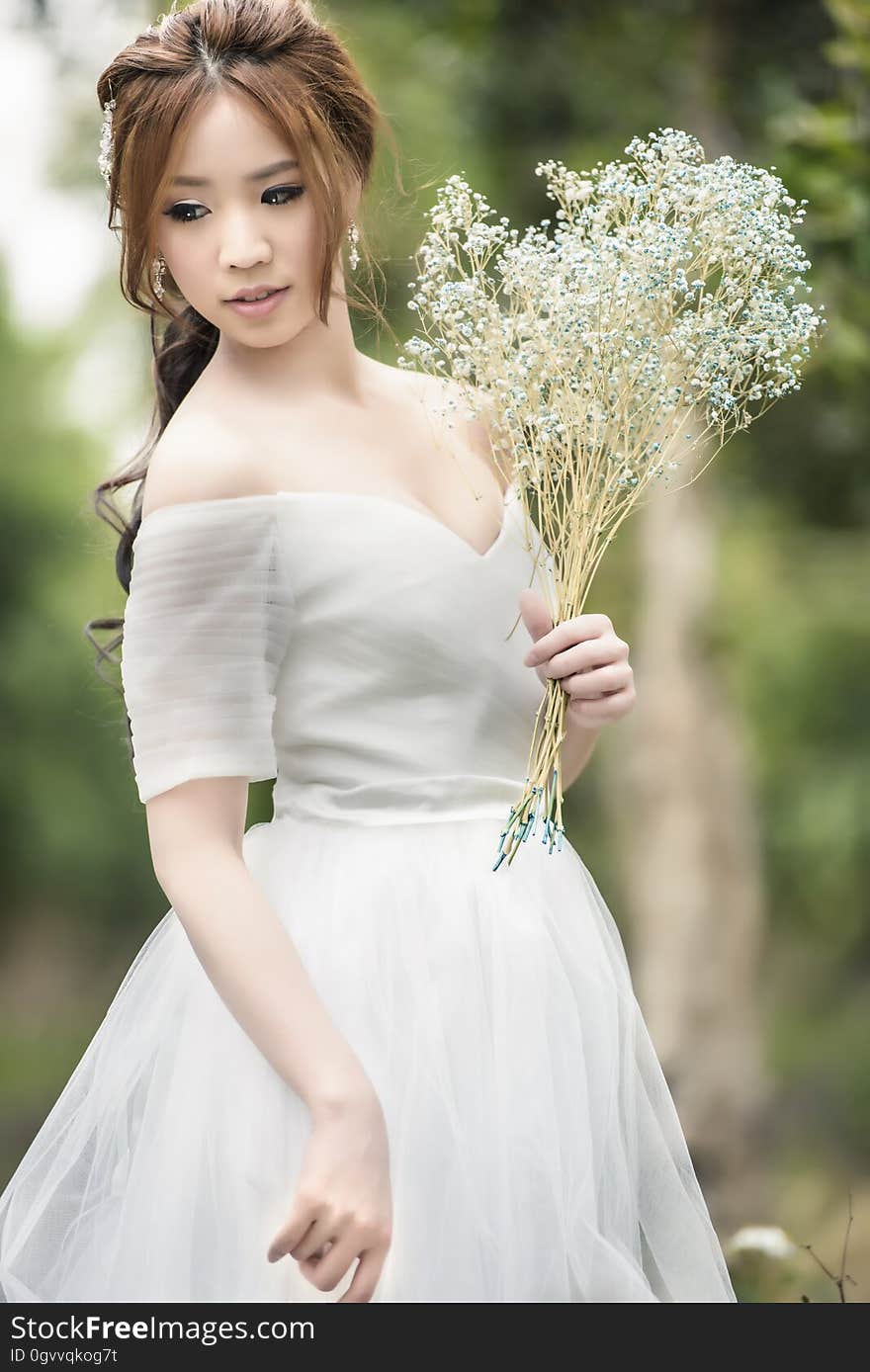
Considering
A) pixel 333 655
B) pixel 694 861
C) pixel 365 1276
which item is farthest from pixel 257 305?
pixel 694 861

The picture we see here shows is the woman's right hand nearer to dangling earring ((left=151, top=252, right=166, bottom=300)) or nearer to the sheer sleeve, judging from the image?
the sheer sleeve

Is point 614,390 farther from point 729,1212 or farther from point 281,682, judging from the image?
point 729,1212

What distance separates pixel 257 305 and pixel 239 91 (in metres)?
0.23

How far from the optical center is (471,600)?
1.71 m

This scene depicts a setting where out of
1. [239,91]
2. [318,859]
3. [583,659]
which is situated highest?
[239,91]

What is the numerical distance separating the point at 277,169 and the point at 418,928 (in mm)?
868

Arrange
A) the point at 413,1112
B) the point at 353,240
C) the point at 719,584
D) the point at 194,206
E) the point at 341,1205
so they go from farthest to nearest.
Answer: the point at 719,584
the point at 353,240
the point at 194,206
the point at 413,1112
the point at 341,1205

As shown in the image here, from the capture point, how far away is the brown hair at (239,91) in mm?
1620

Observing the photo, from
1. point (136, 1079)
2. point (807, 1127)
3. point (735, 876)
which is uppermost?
point (136, 1079)

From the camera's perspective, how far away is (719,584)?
6742 millimetres

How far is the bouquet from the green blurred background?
295 millimetres

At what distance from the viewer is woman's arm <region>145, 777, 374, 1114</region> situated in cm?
147

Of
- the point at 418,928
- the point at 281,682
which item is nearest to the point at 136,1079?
the point at 418,928

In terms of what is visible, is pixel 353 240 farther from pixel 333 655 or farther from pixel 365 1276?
pixel 365 1276
